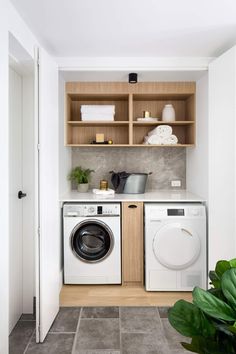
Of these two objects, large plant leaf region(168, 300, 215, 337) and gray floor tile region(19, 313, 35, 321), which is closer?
large plant leaf region(168, 300, 215, 337)

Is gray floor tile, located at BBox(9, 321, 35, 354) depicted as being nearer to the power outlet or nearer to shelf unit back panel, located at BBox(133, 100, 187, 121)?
the power outlet

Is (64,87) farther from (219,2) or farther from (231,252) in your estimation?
(231,252)

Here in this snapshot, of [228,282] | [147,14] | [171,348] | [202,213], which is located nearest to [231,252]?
[202,213]

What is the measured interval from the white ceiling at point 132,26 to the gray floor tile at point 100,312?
2360 mm

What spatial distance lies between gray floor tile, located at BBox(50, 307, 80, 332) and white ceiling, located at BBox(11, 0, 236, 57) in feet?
7.75

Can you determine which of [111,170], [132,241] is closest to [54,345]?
[132,241]

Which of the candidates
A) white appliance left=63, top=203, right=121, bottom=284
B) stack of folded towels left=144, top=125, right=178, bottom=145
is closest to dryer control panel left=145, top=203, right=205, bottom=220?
white appliance left=63, top=203, right=121, bottom=284

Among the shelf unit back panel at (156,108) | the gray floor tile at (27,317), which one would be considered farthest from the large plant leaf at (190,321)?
the shelf unit back panel at (156,108)

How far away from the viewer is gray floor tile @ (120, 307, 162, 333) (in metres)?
2.38

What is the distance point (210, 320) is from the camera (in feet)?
2.83

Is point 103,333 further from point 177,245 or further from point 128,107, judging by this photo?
point 128,107

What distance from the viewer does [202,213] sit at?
2980 millimetres

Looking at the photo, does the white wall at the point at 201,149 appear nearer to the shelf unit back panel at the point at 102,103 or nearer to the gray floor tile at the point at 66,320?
the shelf unit back panel at the point at 102,103

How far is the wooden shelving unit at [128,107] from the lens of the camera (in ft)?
10.9
